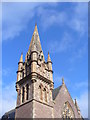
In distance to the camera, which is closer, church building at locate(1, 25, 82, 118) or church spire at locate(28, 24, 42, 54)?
church building at locate(1, 25, 82, 118)

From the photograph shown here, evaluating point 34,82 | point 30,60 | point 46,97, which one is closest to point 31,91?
point 34,82

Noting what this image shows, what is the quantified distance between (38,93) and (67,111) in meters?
6.42

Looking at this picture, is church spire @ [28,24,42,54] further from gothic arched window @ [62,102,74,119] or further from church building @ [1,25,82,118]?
gothic arched window @ [62,102,74,119]

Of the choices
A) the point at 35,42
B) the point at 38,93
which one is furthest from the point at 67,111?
the point at 35,42

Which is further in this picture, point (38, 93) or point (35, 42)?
point (35, 42)

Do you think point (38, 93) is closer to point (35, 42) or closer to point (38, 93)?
point (38, 93)

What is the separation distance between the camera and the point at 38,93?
24.2 metres

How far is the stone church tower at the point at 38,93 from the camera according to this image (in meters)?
23.3

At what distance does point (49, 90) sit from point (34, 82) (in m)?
3.76

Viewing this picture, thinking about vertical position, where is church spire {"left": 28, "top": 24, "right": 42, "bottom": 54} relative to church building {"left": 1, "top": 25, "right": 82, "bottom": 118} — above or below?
above

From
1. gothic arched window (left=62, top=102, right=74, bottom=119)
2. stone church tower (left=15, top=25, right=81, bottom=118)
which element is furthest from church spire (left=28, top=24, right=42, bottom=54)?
gothic arched window (left=62, top=102, right=74, bottom=119)

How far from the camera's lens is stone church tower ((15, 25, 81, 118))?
23281 millimetres

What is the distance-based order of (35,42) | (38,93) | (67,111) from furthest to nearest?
(35,42), (67,111), (38,93)

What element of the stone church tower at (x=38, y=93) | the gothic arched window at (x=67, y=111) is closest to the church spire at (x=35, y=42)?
the stone church tower at (x=38, y=93)
